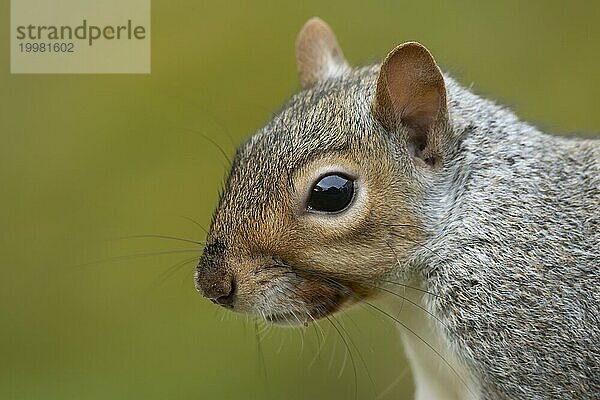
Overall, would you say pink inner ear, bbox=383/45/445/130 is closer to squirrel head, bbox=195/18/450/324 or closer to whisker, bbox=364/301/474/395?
squirrel head, bbox=195/18/450/324

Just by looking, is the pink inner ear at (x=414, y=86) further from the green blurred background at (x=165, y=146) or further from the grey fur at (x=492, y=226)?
the green blurred background at (x=165, y=146)

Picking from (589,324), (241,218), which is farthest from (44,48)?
(589,324)

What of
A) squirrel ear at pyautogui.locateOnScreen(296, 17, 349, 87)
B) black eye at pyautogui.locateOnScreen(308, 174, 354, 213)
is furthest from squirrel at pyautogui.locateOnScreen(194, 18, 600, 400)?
squirrel ear at pyautogui.locateOnScreen(296, 17, 349, 87)

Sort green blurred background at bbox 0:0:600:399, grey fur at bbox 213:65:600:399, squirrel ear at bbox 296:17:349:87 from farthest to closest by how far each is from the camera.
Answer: green blurred background at bbox 0:0:600:399 → squirrel ear at bbox 296:17:349:87 → grey fur at bbox 213:65:600:399

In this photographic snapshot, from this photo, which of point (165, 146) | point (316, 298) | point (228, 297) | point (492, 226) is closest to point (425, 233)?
point (492, 226)

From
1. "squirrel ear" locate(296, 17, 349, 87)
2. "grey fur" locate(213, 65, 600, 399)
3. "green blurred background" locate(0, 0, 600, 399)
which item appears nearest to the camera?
"grey fur" locate(213, 65, 600, 399)

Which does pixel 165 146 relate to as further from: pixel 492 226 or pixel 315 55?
pixel 492 226
